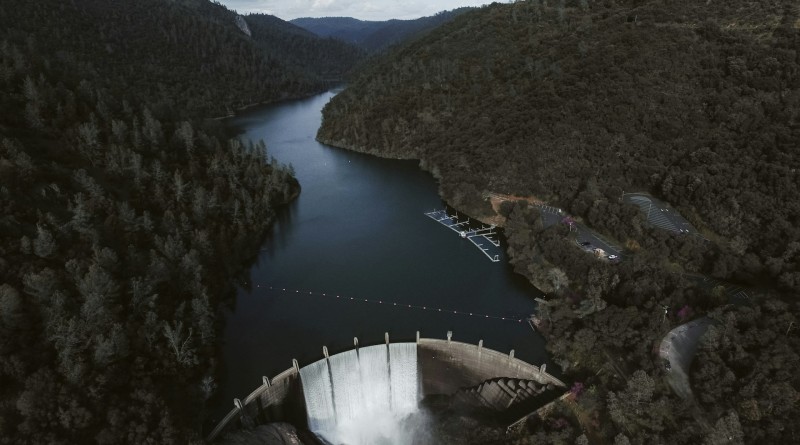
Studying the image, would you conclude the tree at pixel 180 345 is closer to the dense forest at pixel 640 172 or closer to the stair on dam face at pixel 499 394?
the stair on dam face at pixel 499 394

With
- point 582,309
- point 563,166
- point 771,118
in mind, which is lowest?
point 582,309

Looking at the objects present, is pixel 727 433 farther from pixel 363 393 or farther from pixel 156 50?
pixel 156 50

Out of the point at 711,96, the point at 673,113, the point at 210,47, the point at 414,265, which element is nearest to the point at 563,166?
the point at 673,113

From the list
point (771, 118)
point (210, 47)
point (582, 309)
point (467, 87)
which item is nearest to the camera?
point (582, 309)

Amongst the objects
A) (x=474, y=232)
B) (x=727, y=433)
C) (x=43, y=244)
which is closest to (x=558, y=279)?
(x=474, y=232)

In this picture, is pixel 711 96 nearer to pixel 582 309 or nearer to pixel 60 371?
pixel 582 309
